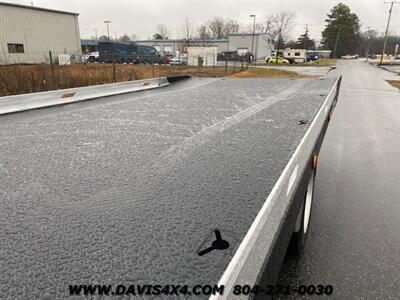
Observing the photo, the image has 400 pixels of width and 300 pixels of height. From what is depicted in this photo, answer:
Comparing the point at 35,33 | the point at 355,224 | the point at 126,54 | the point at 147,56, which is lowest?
the point at 355,224

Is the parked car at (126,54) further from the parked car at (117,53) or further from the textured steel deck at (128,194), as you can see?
the textured steel deck at (128,194)

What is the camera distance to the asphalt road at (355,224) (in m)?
2.32

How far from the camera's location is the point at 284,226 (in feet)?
4.45

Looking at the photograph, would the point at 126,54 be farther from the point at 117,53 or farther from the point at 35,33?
the point at 35,33

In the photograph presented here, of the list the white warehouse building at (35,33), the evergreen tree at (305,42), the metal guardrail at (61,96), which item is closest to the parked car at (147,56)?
the white warehouse building at (35,33)

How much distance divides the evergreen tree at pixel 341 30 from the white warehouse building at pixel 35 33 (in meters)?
93.7

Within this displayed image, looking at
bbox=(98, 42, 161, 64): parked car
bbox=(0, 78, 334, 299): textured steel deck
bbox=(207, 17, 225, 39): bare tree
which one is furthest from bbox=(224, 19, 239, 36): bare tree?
bbox=(0, 78, 334, 299): textured steel deck

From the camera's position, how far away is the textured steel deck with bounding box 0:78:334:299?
98 cm

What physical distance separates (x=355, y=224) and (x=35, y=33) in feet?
99.1

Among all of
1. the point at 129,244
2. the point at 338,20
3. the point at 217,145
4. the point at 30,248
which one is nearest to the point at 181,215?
the point at 129,244

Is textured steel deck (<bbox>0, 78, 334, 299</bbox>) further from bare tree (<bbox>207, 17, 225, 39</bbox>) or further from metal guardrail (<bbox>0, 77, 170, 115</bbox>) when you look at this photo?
bare tree (<bbox>207, 17, 225, 39</bbox>)

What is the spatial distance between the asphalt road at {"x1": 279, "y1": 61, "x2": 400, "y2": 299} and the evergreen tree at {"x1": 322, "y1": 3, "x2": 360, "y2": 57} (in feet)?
359

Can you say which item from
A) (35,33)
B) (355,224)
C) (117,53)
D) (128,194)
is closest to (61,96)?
(128,194)

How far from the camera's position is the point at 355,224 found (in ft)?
10.2
